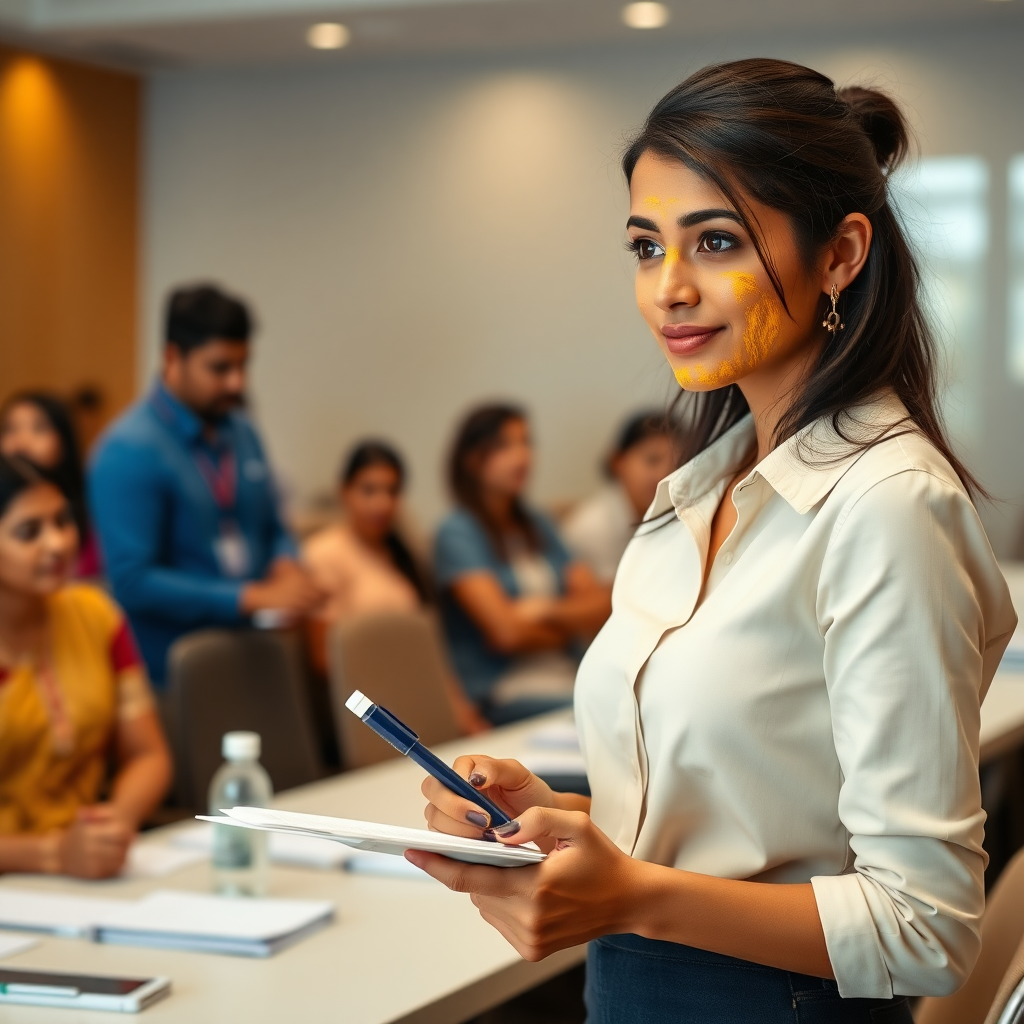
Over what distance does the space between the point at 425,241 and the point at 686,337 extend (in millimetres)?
6629

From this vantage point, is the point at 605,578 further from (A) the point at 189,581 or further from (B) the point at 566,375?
(B) the point at 566,375

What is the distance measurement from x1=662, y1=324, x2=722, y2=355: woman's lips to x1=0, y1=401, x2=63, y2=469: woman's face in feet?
13.3

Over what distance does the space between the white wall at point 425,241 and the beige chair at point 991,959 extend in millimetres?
5489

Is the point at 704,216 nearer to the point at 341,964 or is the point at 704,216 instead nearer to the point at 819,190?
the point at 819,190

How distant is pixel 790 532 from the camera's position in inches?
48.8

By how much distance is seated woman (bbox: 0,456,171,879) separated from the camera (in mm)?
2539

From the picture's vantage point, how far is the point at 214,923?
1.77 metres

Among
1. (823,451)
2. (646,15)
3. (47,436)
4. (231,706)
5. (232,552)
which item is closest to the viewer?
(823,451)

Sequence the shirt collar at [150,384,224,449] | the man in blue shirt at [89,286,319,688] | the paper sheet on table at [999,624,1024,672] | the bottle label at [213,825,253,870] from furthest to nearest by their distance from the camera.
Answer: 1. the shirt collar at [150,384,224,449]
2. the man in blue shirt at [89,286,319,688]
3. the paper sheet on table at [999,624,1024,672]
4. the bottle label at [213,825,253,870]

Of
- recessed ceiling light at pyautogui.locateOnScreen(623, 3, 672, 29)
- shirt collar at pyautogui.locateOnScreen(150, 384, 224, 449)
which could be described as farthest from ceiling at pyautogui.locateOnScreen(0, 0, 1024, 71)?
shirt collar at pyautogui.locateOnScreen(150, 384, 224, 449)

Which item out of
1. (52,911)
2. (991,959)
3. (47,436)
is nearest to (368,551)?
(47,436)

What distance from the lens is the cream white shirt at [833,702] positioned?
3.61 feet

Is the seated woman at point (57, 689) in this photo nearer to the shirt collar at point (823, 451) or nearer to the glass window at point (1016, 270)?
the shirt collar at point (823, 451)

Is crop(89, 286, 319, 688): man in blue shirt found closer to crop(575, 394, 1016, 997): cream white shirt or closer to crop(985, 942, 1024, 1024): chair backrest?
crop(575, 394, 1016, 997): cream white shirt
